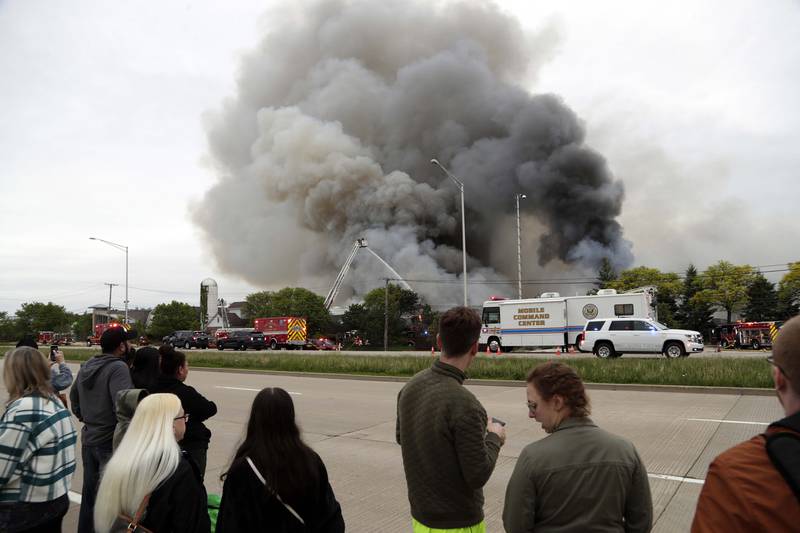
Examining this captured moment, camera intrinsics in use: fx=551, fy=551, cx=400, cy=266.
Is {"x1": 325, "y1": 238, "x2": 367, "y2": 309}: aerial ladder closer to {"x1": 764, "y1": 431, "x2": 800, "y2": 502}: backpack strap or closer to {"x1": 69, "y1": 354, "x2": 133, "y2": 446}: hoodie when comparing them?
{"x1": 69, "y1": 354, "x2": 133, "y2": 446}: hoodie

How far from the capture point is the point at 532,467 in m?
2.16

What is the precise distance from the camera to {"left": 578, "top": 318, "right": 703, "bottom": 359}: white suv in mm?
20328

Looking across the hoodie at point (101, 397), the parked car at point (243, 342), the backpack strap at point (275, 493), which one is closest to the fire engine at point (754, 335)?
the parked car at point (243, 342)

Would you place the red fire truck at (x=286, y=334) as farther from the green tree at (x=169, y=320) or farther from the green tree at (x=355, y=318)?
the green tree at (x=169, y=320)

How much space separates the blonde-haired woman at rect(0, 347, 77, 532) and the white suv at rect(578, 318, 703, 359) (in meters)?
20.0

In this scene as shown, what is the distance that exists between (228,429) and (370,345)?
147ft

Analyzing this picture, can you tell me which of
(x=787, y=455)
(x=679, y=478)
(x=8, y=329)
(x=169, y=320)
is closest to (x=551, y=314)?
(x=679, y=478)

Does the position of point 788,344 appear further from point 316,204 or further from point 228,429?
point 316,204

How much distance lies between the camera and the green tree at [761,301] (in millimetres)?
62688

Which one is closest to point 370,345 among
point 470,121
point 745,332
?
point 745,332

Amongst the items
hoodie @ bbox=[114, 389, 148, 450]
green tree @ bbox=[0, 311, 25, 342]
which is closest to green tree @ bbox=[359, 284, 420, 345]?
hoodie @ bbox=[114, 389, 148, 450]

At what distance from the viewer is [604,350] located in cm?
2156

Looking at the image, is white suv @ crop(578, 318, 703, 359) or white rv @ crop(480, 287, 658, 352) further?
white rv @ crop(480, 287, 658, 352)

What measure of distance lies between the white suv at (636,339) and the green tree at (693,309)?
Answer: 160 feet
